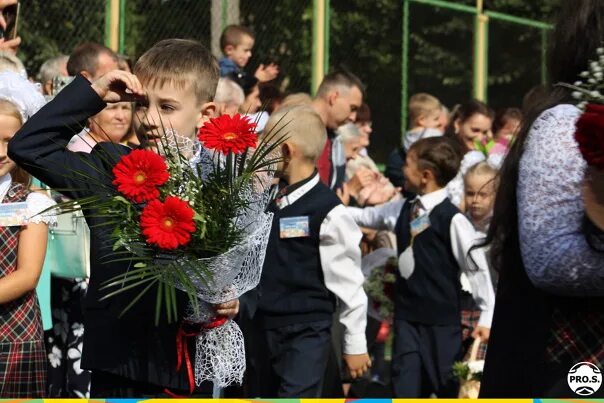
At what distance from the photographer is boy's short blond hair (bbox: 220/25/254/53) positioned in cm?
1002

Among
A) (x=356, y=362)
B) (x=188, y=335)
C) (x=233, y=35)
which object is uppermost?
(x=233, y=35)

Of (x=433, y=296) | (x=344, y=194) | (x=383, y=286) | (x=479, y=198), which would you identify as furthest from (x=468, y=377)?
(x=344, y=194)

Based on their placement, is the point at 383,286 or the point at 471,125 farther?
the point at 471,125

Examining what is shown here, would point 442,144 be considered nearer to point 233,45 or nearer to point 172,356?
point 233,45

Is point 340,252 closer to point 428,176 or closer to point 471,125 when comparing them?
point 428,176

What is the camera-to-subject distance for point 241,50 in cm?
1012

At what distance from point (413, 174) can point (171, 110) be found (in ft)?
13.2

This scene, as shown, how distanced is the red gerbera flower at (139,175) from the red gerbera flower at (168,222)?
4 cm

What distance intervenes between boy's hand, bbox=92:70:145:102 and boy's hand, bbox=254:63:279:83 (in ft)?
22.2

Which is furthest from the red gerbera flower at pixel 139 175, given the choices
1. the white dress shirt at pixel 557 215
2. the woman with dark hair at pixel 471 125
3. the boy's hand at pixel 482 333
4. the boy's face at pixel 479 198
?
the woman with dark hair at pixel 471 125

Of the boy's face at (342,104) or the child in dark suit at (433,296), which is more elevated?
the boy's face at (342,104)

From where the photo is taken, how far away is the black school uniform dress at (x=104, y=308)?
11.7 feet

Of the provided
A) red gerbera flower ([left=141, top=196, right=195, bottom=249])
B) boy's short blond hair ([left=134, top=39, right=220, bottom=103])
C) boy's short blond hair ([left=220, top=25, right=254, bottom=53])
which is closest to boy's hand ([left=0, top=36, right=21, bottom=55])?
boy's short blond hair ([left=134, top=39, right=220, bottom=103])
